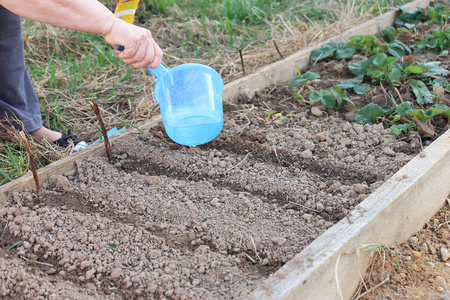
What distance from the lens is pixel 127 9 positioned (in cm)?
168

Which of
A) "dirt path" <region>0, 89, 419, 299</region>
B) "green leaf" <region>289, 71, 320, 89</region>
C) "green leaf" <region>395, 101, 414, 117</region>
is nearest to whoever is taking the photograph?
"dirt path" <region>0, 89, 419, 299</region>

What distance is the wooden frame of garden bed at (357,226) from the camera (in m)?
1.23

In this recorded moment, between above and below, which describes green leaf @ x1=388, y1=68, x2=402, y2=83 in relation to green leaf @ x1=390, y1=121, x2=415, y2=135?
above

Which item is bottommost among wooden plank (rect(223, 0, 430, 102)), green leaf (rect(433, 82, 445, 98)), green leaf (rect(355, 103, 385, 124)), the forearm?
wooden plank (rect(223, 0, 430, 102))

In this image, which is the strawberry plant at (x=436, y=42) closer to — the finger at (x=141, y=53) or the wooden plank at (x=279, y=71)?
the wooden plank at (x=279, y=71)

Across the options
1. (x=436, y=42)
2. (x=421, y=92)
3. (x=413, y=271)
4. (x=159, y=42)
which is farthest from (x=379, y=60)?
(x=159, y=42)

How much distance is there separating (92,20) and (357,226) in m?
1.05

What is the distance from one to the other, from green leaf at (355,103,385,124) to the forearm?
4.01ft

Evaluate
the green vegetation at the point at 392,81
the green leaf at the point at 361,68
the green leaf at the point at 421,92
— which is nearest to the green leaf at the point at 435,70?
the green vegetation at the point at 392,81

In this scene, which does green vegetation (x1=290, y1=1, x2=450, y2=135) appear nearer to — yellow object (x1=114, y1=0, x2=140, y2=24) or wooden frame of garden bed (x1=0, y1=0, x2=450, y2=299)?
wooden frame of garden bed (x1=0, y1=0, x2=450, y2=299)

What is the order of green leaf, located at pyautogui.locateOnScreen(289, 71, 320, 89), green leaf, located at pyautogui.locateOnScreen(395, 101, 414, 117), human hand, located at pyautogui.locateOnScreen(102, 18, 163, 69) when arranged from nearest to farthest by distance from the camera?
human hand, located at pyautogui.locateOnScreen(102, 18, 163, 69) < green leaf, located at pyautogui.locateOnScreen(395, 101, 414, 117) < green leaf, located at pyautogui.locateOnScreen(289, 71, 320, 89)

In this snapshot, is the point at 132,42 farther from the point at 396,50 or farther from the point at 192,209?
the point at 396,50

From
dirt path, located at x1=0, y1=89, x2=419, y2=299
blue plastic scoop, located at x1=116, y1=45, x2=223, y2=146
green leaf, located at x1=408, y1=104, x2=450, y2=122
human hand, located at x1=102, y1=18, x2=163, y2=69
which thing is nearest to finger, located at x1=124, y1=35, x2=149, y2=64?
human hand, located at x1=102, y1=18, x2=163, y2=69

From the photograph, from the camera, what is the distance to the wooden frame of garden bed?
1.23 m
